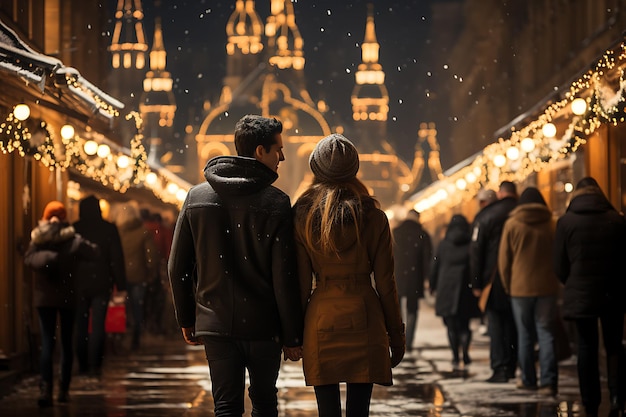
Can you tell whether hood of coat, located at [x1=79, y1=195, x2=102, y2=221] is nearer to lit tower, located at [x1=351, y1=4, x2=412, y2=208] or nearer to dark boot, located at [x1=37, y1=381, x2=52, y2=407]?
dark boot, located at [x1=37, y1=381, x2=52, y2=407]

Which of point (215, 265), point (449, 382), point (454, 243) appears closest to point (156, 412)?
point (449, 382)

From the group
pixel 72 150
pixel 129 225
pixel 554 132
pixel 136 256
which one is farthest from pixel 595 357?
pixel 136 256

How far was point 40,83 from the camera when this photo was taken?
10945mm

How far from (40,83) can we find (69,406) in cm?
246

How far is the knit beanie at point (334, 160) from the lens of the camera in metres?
6.33

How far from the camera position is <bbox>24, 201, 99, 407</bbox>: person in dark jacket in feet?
36.2

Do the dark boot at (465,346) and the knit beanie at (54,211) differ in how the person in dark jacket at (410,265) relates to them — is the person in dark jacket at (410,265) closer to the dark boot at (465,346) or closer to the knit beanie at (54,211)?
the dark boot at (465,346)

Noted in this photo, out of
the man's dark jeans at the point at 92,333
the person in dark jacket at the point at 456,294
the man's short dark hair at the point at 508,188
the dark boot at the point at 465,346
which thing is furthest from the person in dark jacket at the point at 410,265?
the man's dark jeans at the point at 92,333

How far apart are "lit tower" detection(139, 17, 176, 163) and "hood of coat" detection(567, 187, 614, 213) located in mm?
139312

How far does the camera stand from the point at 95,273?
44.8 feet

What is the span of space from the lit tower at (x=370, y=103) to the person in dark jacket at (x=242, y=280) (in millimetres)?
160210

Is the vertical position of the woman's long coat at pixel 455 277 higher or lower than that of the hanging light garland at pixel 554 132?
lower

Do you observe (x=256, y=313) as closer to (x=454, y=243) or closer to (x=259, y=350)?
(x=259, y=350)

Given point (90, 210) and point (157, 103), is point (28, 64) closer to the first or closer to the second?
point (90, 210)
